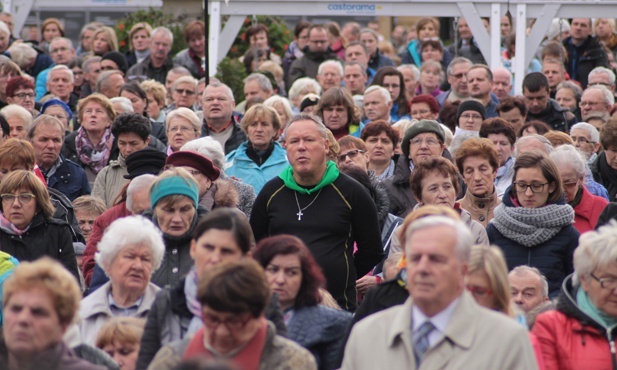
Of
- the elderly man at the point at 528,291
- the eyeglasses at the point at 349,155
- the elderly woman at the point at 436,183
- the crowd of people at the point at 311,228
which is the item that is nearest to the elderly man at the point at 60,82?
the crowd of people at the point at 311,228

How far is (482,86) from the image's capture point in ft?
47.3

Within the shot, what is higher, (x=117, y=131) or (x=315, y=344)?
(x=117, y=131)

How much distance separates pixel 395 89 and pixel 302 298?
8.47m

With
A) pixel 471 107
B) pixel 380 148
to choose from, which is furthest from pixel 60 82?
pixel 380 148

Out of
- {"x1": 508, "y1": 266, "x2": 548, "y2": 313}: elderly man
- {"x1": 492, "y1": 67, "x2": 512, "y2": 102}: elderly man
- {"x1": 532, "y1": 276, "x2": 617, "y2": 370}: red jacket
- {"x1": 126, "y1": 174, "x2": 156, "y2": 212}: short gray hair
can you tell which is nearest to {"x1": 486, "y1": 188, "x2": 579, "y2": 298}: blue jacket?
{"x1": 508, "y1": 266, "x2": 548, "y2": 313}: elderly man

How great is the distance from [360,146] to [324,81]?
198 inches

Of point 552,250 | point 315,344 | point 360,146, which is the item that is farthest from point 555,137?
point 315,344

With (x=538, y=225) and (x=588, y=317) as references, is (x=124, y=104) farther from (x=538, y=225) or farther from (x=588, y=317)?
(x=588, y=317)

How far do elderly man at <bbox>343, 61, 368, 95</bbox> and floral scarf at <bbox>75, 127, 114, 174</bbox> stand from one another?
3.99m

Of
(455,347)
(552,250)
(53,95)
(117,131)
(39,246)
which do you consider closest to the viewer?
(455,347)

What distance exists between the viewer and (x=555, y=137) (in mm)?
11352

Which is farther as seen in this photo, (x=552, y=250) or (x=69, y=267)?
(x=69, y=267)

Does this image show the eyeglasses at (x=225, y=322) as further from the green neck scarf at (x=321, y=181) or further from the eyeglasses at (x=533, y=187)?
the eyeglasses at (x=533, y=187)

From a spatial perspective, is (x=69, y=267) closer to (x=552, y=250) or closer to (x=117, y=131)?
(x=117, y=131)
